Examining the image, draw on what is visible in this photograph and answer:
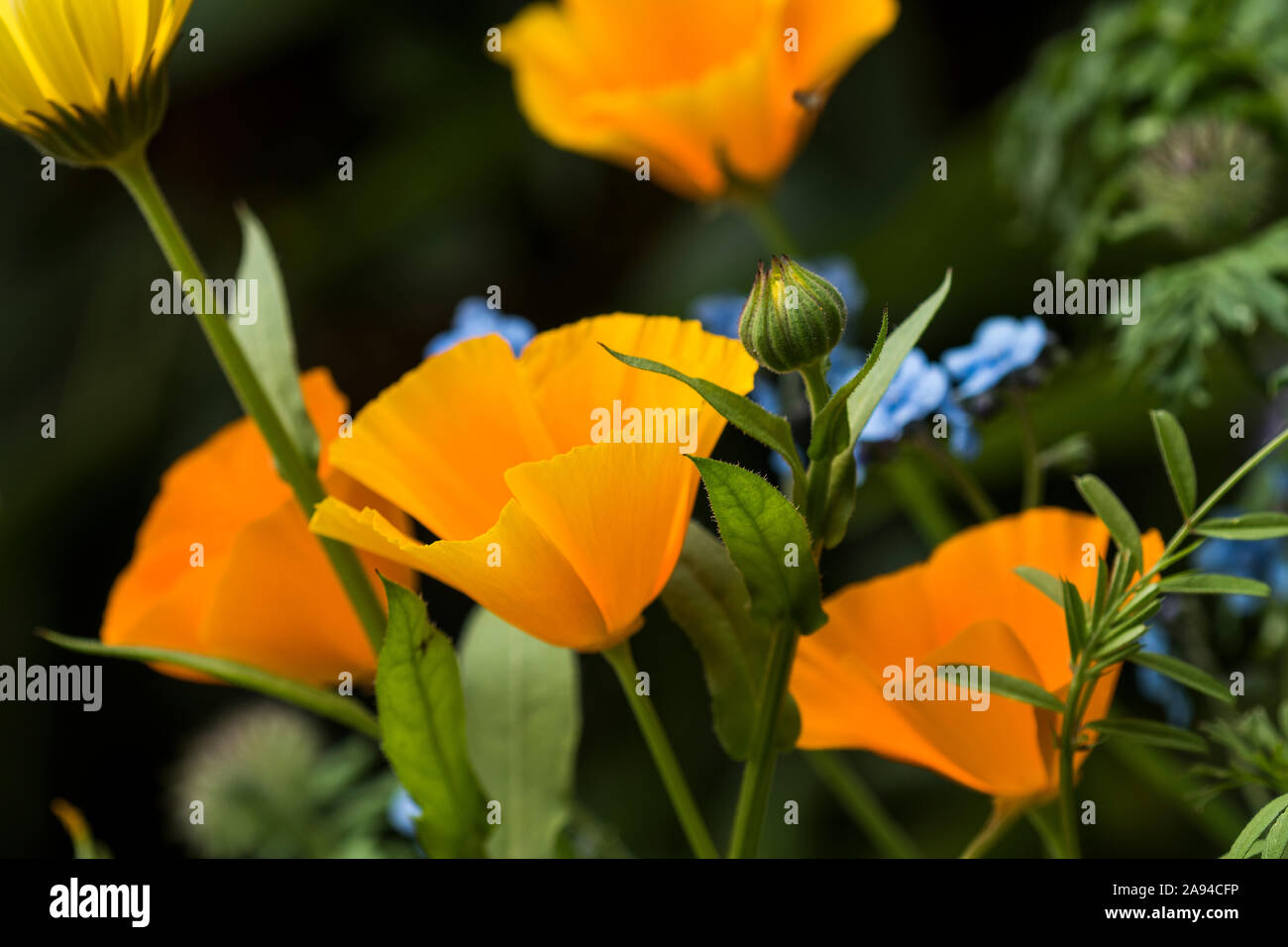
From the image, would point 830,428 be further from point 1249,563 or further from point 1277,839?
point 1249,563

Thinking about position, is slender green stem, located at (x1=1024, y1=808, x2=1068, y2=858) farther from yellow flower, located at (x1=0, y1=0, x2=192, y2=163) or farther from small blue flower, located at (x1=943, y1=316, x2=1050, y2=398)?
yellow flower, located at (x1=0, y1=0, x2=192, y2=163)

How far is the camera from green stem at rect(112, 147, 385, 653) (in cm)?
23

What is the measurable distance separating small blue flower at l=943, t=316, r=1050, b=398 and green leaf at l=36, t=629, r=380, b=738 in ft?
0.42

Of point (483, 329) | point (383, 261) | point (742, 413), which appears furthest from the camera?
point (383, 261)

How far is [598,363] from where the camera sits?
0.73 feet

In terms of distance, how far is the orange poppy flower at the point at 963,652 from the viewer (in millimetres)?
214

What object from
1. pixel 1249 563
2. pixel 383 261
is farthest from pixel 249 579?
pixel 383 261

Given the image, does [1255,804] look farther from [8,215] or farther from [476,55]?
[8,215]

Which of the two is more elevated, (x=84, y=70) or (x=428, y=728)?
(x=84, y=70)

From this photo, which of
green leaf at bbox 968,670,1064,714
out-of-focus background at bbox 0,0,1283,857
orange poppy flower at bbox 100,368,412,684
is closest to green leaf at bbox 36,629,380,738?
orange poppy flower at bbox 100,368,412,684

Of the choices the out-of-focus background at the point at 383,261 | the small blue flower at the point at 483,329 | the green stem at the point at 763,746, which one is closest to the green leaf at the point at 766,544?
the green stem at the point at 763,746

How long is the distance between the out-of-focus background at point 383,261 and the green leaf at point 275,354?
1.10ft

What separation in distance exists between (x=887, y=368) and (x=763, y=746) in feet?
0.20

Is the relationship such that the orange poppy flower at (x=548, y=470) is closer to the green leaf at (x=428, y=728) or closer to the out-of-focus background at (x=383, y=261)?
the green leaf at (x=428, y=728)
